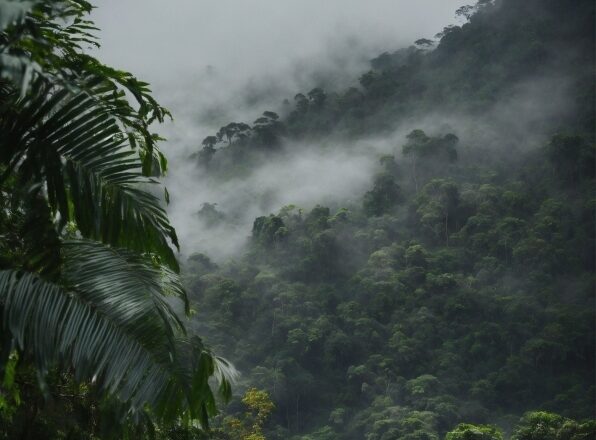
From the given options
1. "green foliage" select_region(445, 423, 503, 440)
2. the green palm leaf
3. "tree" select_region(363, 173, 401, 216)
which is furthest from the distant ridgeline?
the green palm leaf

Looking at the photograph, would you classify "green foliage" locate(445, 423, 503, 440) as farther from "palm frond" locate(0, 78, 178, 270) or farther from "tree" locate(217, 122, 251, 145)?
"tree" locate(217, 122, 251, 145)

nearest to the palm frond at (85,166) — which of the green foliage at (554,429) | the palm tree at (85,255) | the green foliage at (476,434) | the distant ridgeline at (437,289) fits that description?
the palm tree at (85,255)

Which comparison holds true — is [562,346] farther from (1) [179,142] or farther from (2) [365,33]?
Answer: (2) [365,33]

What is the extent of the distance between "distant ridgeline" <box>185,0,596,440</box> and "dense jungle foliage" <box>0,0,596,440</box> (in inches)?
4.3

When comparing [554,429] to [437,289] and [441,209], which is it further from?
[441,209]

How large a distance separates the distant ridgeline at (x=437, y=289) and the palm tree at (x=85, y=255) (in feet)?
92.6

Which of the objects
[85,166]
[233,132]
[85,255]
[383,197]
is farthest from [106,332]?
[233,132]

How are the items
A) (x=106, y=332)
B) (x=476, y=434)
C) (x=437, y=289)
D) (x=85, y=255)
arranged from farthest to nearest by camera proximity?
(x=437, y=289) → (x=476, y=434) → (x=85, y=255) → (x=106, y=332)

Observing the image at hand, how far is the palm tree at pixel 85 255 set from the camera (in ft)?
8.50

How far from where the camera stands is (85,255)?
290 centimetres

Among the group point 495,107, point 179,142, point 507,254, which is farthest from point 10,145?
point 179,142

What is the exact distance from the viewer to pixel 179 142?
89.1 m

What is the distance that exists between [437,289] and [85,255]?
4446 cm

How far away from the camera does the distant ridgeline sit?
126ft
